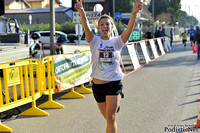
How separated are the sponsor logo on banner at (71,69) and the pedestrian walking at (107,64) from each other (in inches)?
132

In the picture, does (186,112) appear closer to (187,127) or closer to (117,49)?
(187,127)

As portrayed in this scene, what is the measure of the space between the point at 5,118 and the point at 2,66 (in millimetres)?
1227

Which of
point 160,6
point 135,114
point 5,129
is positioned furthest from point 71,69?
point 160,6

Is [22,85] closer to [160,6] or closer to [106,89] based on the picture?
[106,89]

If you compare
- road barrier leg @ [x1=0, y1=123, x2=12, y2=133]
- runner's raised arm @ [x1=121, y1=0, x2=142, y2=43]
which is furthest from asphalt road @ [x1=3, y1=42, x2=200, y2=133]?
runner's raised arm @ [x1=121, y1=0, x2=142, y2=43]

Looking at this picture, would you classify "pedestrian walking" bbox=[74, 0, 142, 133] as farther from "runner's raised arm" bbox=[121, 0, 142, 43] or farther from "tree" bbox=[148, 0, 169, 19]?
"tree" bbox=[148, 0, 169, 19]

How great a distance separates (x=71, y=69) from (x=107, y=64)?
411 cm

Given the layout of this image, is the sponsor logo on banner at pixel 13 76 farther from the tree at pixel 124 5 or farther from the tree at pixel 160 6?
the tree at pixel 160 6

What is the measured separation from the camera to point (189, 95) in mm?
8391

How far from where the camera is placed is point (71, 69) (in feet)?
27.5

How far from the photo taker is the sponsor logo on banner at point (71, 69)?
7.76m

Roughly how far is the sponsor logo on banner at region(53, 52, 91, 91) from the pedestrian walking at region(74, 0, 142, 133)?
3.35m

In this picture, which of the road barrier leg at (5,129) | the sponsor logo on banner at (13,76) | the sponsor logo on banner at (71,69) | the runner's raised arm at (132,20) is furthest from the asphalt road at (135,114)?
the runner's raised arm at (132,20)

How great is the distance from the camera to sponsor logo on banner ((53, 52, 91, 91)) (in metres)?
7.76
